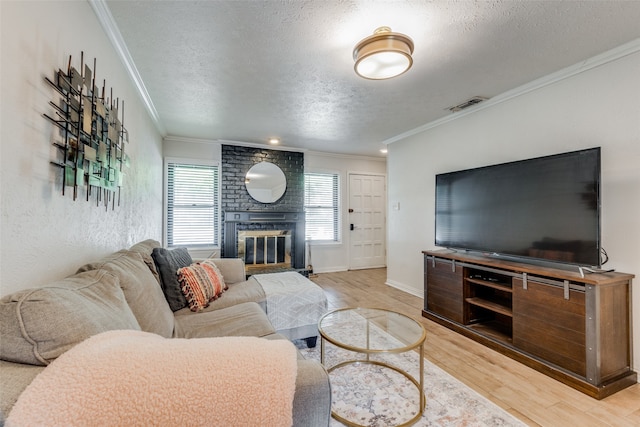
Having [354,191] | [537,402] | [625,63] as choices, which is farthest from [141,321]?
[354,191]

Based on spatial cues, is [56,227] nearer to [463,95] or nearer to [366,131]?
[463,95]

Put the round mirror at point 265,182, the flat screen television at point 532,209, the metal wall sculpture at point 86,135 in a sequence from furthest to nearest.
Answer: the round mirror at point 265,182 → the flat screen television at point 532,209 → the metal wall sculpture at point 86,135

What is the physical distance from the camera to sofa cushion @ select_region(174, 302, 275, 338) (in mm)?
1629

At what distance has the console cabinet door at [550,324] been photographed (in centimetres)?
185

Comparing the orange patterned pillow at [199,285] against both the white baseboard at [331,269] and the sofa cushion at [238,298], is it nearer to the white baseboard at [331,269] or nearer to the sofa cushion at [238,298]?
the sofa cushion at [238,298]

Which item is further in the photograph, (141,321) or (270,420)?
(141,321)

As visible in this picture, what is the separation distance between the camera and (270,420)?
68cm

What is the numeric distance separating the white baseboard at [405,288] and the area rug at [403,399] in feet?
5.99

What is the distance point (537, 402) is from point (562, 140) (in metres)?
2.07

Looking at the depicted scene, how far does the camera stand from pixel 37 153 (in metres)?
1.08

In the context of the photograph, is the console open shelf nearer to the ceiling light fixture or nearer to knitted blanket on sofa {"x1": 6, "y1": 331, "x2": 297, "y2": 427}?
the ceiling light fixture

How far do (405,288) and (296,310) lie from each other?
245 centimetres

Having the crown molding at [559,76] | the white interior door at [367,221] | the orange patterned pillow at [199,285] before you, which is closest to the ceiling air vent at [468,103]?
the crown molding at [559,76]

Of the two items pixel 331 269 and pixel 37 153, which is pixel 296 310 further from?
pixel 331 269
